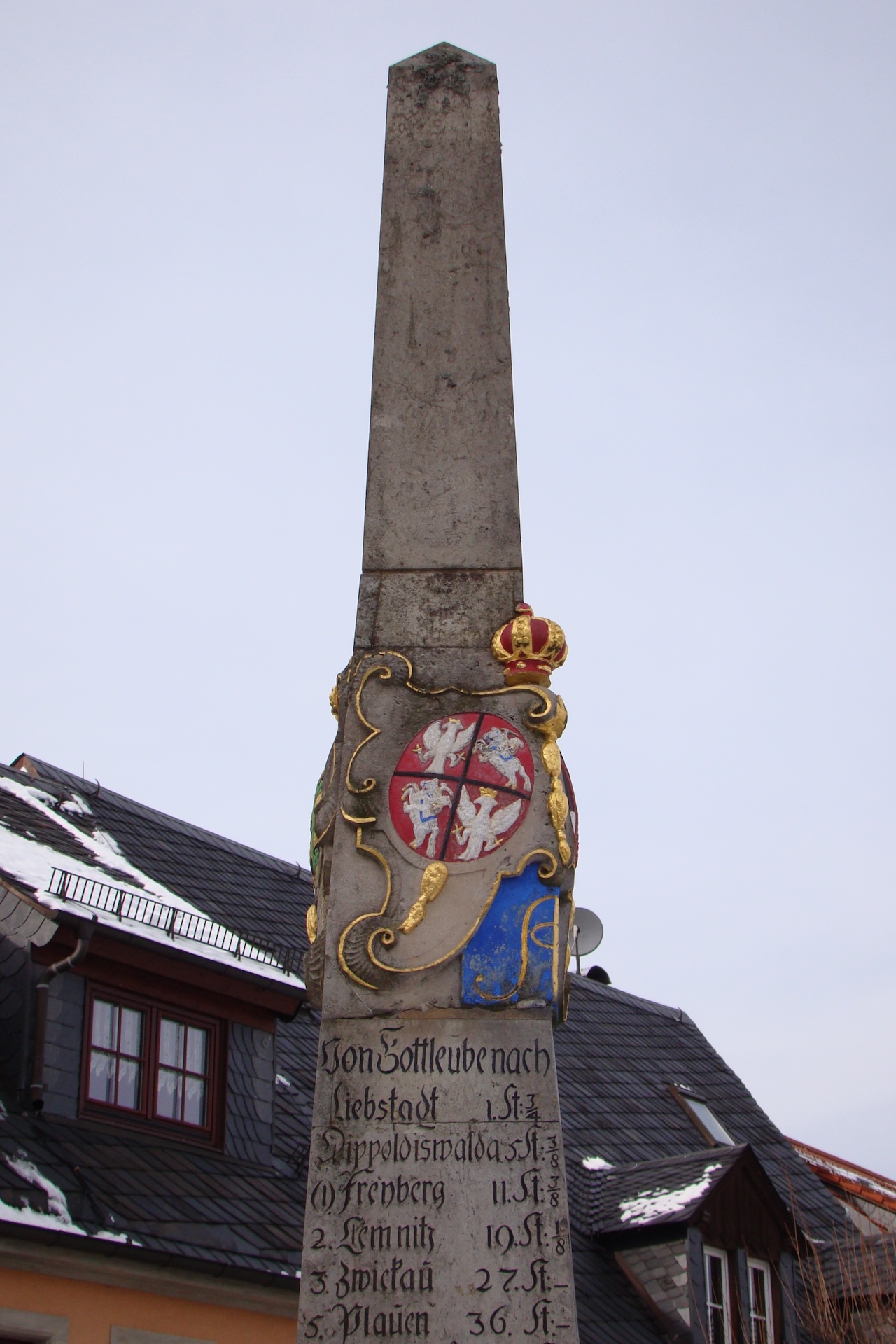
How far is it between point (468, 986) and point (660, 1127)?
40.0 feet

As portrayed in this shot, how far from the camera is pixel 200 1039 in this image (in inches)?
444

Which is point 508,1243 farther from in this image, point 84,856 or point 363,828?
point 84,856

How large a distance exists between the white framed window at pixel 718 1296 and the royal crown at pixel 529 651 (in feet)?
29.9

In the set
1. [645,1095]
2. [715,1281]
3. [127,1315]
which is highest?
[645,1095]

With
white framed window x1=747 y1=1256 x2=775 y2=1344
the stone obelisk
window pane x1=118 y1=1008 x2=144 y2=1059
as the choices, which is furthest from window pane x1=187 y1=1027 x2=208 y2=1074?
white framed window x1=747 y1=1256 x2=775 y2=1344

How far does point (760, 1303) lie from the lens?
14383 mm

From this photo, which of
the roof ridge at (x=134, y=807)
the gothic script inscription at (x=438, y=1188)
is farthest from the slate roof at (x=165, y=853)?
the gothic script inscription at (x=438, y=1188)

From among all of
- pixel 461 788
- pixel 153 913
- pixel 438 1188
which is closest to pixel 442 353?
pixel 461 788

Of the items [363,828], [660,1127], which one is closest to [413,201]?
[363,828]

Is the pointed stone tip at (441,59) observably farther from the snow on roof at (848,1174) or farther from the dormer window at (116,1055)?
the snow on roof at (848,1174)

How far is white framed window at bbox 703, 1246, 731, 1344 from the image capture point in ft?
44.6

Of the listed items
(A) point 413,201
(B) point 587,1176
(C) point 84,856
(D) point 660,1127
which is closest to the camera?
(A) point 413,201

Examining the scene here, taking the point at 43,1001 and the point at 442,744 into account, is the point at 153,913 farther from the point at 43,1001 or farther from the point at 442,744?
the point at 442,744

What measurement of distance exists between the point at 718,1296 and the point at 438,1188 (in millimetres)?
9526
